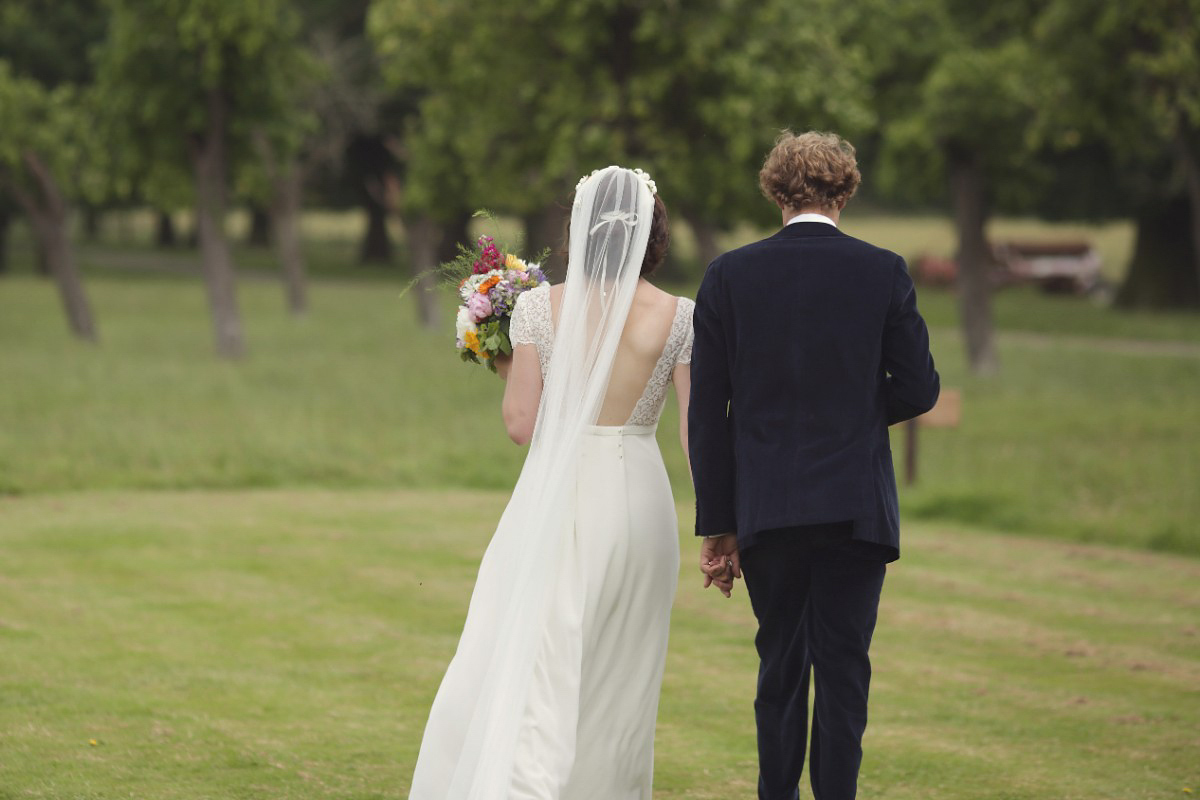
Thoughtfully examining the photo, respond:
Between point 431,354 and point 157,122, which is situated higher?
point 157,122

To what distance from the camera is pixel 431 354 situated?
26266mm

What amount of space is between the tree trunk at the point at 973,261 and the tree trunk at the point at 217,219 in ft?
37.6

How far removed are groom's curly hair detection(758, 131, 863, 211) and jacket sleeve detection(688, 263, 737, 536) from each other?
31 cm

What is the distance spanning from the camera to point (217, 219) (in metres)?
24.0

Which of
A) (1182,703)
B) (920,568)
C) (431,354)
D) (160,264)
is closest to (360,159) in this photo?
(160,264)

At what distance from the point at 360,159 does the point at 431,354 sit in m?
26.5

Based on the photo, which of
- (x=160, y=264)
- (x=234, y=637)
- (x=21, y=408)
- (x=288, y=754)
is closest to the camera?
(x=288, y=754)

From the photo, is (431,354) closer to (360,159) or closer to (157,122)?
(157,122)

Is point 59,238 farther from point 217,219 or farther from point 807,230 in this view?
point 807,230

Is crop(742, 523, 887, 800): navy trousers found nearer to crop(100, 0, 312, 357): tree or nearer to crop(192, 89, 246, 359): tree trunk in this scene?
crop(100, 0, 312, 357): tree

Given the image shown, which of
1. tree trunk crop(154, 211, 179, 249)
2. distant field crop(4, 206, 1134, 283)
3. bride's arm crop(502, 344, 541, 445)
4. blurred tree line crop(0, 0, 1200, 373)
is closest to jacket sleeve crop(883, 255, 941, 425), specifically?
bride's arm crop(502, 344, 541, 445)

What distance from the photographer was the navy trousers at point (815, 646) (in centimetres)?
428

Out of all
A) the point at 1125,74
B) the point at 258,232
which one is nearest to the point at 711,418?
the point at 1125,74

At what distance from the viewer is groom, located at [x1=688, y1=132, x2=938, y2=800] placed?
4.18 metres
